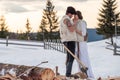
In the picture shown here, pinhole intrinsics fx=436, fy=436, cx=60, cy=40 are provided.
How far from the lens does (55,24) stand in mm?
72062

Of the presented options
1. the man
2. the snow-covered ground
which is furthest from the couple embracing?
the snow-covered ground

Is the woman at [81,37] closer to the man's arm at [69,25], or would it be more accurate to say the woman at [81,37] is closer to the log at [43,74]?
the man's arm at [69,25]

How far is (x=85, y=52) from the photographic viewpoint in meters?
10.2

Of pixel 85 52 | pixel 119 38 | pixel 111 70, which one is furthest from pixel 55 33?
pixel 85 52

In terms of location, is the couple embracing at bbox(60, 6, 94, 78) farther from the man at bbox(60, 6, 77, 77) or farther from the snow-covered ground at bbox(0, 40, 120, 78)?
the snow-covered ground at bbox(0, 40, 120, 78)

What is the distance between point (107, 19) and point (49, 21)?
1294cm

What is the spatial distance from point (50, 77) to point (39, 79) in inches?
6.4

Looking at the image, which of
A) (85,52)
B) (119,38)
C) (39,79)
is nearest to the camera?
(39,79)

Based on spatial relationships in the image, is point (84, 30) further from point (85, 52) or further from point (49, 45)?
point (49, 45)

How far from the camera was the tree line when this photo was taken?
62.7m

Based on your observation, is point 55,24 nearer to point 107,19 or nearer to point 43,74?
point 107,19

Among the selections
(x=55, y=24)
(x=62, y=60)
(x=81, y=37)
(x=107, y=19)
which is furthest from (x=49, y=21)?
(x=81, y=37)

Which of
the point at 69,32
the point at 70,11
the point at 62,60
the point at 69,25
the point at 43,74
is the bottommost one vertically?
the point at 62,60

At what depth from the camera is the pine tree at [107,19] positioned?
62.4m
